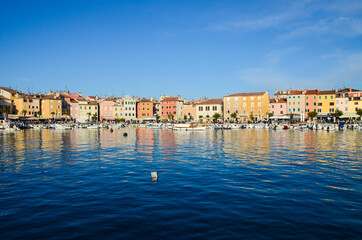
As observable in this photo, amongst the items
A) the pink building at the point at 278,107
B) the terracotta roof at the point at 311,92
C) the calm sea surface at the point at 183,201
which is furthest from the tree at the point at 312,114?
the calm sea surface at the point at 183,201

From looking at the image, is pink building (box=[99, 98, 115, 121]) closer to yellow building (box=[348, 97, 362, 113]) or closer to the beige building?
the beige building

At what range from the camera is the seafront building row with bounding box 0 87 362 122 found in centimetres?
9050

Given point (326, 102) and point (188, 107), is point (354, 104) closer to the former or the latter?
point (326, 102)

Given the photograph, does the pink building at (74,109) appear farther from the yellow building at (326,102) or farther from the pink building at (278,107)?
the yellow building at (326,102)

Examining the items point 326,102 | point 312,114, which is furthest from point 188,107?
point 326,102

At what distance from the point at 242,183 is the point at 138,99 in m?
108

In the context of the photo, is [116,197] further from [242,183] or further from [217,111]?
[217,111]

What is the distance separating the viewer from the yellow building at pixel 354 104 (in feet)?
291

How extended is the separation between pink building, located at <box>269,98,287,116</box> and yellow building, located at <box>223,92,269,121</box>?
276cm

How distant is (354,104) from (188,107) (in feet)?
194

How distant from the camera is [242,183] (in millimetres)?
14414

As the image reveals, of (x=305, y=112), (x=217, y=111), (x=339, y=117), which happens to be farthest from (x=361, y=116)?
(x=217, y=111)

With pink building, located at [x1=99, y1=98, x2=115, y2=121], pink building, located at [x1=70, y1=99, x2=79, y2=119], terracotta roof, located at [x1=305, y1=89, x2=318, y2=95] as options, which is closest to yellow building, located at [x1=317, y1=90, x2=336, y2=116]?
terracotta roof, located at [x1=305, y1=89, x2=318, y2=95]

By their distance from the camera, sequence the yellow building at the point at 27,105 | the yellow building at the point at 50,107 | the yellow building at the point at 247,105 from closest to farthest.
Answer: the yellow building at the point at 247,105, the yellow building at the point at 27,105, the yellow building at the point at 50,107
